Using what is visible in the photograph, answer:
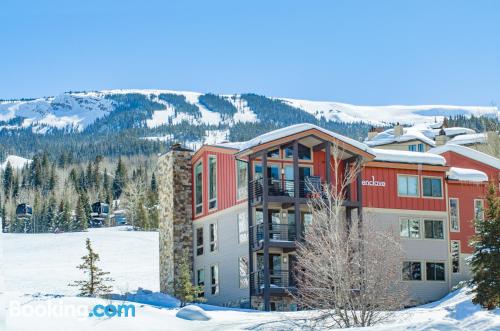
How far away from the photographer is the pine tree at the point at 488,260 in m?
27.7

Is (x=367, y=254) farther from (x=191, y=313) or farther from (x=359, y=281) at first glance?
(x=191, y=313)

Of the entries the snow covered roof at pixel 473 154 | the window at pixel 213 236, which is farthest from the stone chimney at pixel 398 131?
the window at pixel 213 236

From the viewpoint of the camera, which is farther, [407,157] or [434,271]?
[407,157]

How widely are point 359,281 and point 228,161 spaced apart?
15.0m

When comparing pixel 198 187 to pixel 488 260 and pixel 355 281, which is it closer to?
pixel 355 281

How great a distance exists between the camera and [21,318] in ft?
80.2

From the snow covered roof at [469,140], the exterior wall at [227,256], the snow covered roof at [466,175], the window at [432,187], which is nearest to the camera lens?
the exterior wall at [227,256]

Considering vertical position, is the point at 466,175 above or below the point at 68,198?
below

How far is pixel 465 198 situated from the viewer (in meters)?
45.3

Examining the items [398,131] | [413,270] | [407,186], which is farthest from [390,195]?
[398,131]

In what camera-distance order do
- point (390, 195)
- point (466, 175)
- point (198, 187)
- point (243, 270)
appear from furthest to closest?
point (198, 187)
point (466, 175)
point (390, 195)
point (243, 270)

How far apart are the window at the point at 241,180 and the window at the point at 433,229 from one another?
385 inches

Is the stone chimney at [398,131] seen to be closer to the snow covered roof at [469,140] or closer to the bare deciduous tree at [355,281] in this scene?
the snow covered roof at [469,140]

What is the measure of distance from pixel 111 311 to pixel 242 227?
1456 cm
